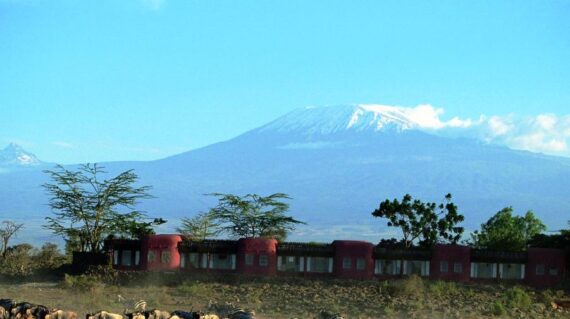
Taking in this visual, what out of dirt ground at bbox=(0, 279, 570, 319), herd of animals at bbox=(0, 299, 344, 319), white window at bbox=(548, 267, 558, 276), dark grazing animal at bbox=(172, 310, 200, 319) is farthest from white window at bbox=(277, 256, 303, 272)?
dark grazing animal at bbox=(172, 310, 200, 319)

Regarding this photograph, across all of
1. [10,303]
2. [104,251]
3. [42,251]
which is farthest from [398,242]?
[10,303]

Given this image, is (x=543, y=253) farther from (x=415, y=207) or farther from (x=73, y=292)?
(x=73, y=292)

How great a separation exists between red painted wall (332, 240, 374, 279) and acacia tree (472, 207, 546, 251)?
13.6 meters

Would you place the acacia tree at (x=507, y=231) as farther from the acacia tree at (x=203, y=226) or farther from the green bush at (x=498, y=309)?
the acacia tree at (x=203, y=226)

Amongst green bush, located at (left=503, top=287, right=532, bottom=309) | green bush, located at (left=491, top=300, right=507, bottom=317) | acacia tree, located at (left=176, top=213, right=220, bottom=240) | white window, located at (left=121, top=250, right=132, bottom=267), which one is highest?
acacia tree, located at (left=176, top=213, right=220, bottom=240)

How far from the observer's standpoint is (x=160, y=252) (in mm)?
64750

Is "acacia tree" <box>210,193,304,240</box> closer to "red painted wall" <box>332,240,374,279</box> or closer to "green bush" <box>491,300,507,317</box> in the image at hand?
"red painted wall" <box>332,240,374,279</box>

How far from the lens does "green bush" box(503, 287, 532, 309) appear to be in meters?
55.8

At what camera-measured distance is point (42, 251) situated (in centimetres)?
7800

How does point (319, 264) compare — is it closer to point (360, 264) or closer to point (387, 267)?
point (360, 264)

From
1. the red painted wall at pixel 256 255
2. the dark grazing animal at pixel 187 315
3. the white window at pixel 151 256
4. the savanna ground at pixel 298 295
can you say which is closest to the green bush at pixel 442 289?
the savanna ground at pixel 298 295

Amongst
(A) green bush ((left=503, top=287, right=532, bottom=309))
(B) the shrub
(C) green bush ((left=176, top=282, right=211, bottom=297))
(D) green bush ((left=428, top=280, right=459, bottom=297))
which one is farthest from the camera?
(C) green bush ((left=176, top=282, right=211, bottom=297))

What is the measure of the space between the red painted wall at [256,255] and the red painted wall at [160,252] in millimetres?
4422

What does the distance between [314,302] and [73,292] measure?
14937 millimetres
